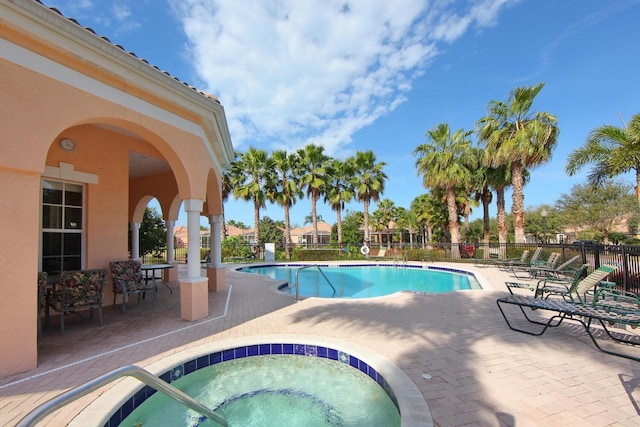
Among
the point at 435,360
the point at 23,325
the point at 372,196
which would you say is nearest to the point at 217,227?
the point at 23,325

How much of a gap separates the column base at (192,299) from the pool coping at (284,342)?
167 cm

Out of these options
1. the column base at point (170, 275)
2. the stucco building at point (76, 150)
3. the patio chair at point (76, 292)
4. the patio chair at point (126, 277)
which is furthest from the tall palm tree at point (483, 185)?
the patio chair at point (76, 292)

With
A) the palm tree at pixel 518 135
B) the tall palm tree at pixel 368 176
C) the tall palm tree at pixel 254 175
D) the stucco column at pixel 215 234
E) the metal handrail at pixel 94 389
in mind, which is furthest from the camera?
the tall palm tree at pixel 368 176

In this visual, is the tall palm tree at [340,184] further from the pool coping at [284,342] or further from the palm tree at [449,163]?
the pool coping at [284,342]

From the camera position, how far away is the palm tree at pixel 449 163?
21562 mm

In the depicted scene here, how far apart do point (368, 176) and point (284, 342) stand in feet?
72.4

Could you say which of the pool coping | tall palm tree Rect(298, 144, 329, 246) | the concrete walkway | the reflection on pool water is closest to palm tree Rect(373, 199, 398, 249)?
tall palm tree Rect(298, 144, 329, 246)

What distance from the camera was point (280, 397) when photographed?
348 centimetres

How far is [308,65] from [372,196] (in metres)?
15.7

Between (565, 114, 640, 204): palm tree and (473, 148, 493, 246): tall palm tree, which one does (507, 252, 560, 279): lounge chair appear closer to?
(565, 114, 640, 204): palm tree

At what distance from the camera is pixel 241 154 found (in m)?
24.1

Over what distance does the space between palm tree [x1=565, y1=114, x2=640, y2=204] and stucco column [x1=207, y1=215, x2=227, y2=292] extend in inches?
519

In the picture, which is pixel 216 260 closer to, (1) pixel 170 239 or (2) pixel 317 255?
(1) pixel 170 239

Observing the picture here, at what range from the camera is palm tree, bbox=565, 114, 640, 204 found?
9438 mm
